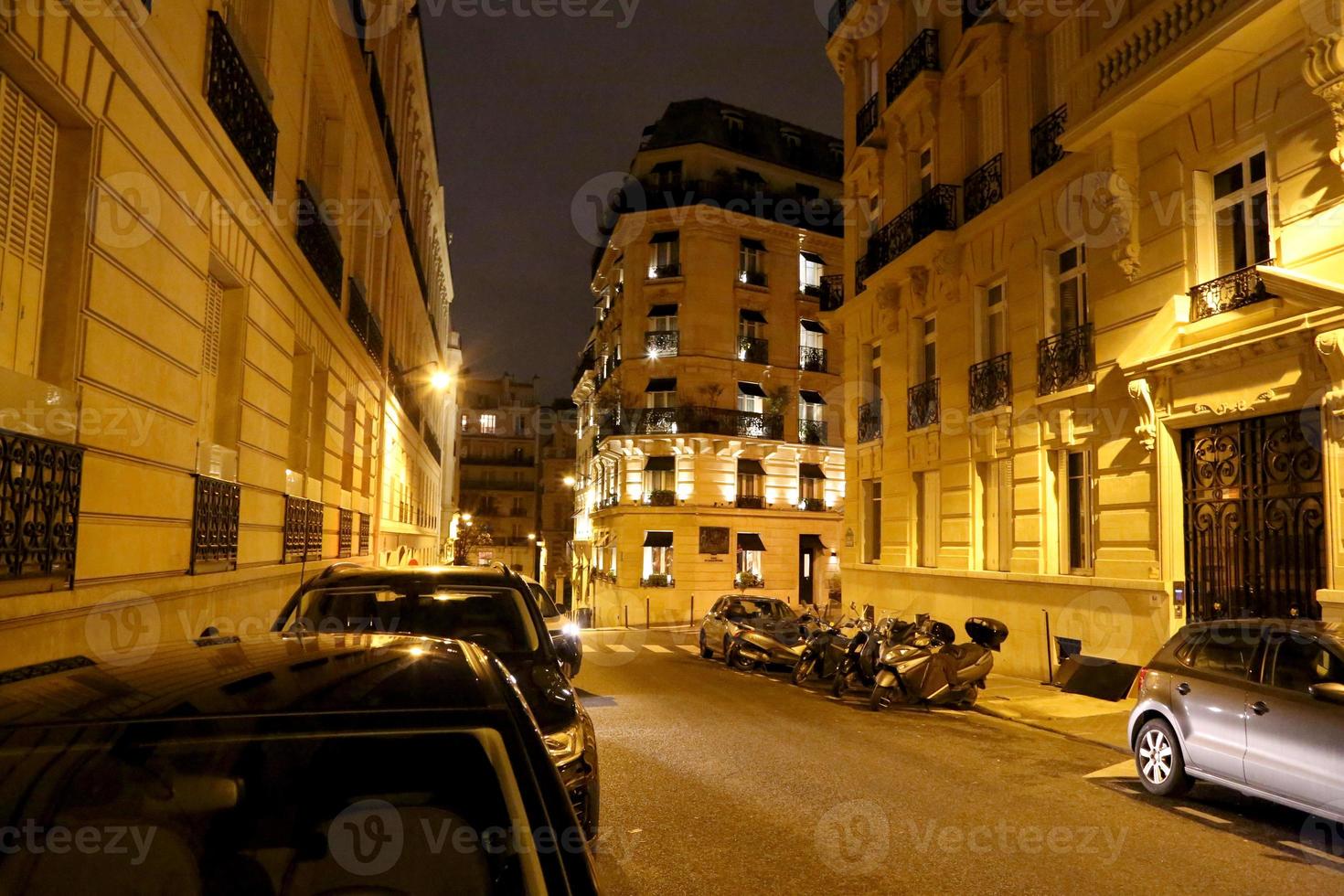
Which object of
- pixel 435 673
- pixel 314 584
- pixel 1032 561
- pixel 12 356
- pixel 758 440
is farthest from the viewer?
pixel 758 440

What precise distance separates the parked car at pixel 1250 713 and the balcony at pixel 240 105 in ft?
32.8

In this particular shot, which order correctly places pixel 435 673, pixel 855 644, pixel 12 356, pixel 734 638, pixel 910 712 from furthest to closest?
pixel 734 638, pixel 855 644, pixel 910 712, pixel 12 356, pixel 435 673

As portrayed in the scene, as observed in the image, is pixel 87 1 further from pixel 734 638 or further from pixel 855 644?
pixel 734 638

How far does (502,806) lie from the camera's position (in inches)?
81.3

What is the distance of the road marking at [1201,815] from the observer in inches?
282

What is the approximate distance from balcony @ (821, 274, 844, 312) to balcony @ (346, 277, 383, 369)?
12530mm

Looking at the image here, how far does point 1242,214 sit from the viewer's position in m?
12.4

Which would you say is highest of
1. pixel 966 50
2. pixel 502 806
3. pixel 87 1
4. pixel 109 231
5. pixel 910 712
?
pixel 966 50

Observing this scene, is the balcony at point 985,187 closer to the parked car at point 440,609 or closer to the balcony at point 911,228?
the balcony at point 911,228

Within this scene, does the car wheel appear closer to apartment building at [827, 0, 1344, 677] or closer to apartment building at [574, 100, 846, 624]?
apartment building at [827, 0, 1344, 677]

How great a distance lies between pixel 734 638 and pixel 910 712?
6298mm

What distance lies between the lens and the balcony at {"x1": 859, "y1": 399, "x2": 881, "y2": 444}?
72.8 ft

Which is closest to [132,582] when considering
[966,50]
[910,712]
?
[910,712]

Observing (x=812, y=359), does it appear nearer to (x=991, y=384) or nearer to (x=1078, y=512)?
(x=991, y=384)
